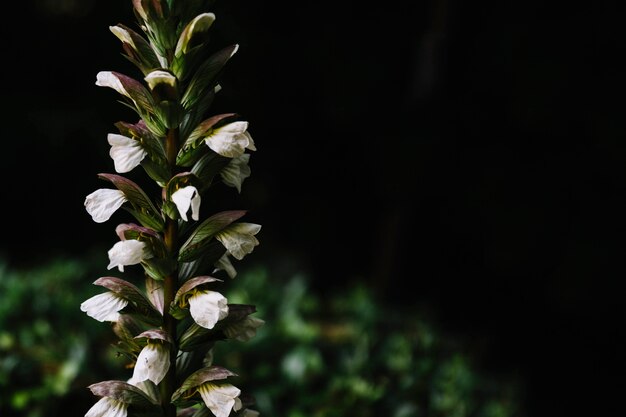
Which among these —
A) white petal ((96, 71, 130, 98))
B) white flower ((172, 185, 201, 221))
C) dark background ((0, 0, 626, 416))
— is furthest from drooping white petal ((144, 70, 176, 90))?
dark background ((0, 0, 626, 416))

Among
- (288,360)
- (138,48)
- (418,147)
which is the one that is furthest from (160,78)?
(418,147)

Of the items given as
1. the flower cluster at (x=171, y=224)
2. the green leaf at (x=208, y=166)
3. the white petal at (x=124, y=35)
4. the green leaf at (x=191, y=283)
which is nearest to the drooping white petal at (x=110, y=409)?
the flower cluster at (x=171, y=224)

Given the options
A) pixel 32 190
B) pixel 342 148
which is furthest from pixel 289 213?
pixel 32 190

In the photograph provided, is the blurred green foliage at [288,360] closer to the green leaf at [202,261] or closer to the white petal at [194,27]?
the green leaf at [202,261]

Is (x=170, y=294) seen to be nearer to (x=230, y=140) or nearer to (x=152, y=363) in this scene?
(x=152, y=363)

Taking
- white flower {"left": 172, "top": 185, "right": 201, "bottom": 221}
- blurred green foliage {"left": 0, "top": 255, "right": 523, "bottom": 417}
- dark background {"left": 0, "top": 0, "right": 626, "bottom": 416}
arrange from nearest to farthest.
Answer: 1. white flower {"left": 172, "top": 185, "right": 201, "bottom": 221}
2. blurred green foliage {"left": 0, "top": 255, "right": 523, "bottom": 417}
3. dark background {"left": 0, "top": 0, "right": 626, "bottom": 416}

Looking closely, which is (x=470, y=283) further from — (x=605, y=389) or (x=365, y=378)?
(x=365, y=378)

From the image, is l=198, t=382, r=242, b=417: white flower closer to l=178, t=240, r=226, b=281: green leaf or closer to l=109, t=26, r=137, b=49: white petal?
l=178, t=240, r=226, b=281: green leaf
